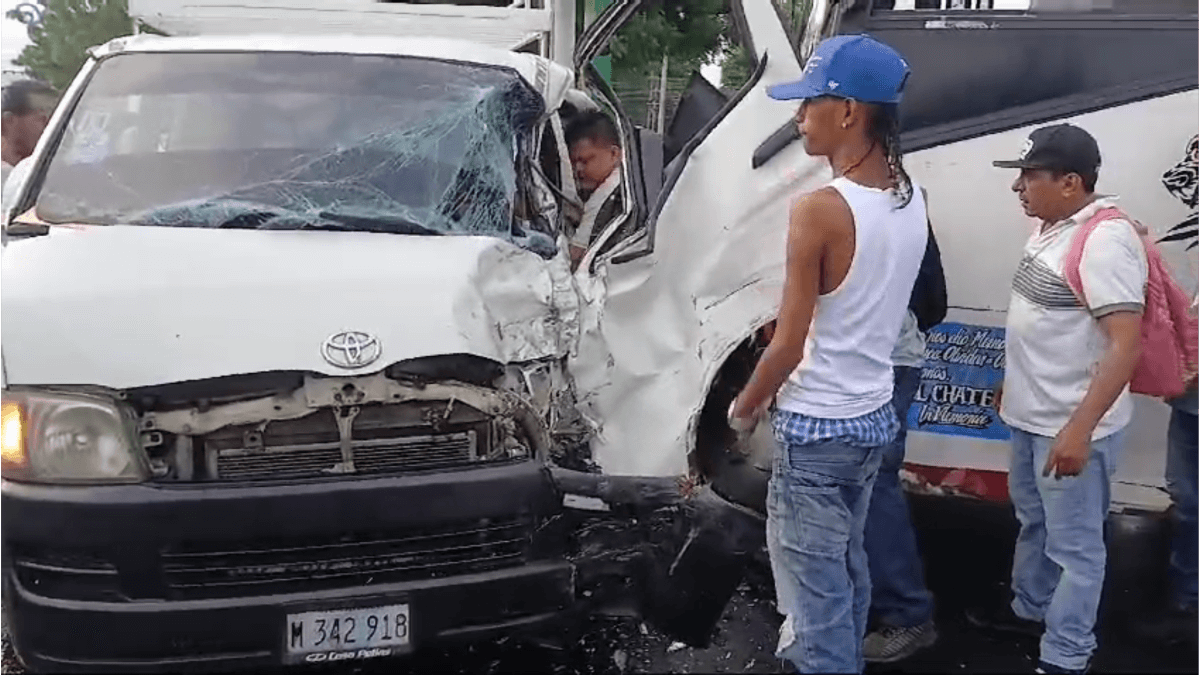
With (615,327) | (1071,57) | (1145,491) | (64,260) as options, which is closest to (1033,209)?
(1071,57)

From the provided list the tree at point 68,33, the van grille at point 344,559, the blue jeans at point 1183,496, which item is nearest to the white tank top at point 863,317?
the van grille at point 344,559

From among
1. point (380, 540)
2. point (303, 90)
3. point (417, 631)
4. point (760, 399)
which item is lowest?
point (417, 631)

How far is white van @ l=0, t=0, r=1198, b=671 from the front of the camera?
277 centimetres

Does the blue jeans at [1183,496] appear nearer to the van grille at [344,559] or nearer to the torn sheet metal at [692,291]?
the torn sheet metal at [692,291]

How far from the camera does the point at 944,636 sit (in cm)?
349

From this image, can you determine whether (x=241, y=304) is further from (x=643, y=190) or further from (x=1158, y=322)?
(x=1158, y=322)

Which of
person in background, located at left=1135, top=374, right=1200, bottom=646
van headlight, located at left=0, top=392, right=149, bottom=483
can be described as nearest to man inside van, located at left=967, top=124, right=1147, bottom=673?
person in background, located at left=1135, top=374, right=1200, bottom=646

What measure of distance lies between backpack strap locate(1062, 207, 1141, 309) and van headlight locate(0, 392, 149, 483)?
2.24 meters

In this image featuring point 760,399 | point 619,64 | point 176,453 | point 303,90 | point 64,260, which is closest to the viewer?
point 760,399

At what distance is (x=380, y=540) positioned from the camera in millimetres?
2885

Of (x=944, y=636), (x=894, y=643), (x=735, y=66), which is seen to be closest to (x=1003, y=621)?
(x=944, y=636)

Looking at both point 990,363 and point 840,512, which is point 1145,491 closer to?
point 990,363

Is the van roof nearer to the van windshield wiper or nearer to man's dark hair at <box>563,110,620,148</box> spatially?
man's dark hair at <box>563,110,620,148</box>

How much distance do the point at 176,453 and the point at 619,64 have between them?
3393 millimetres
